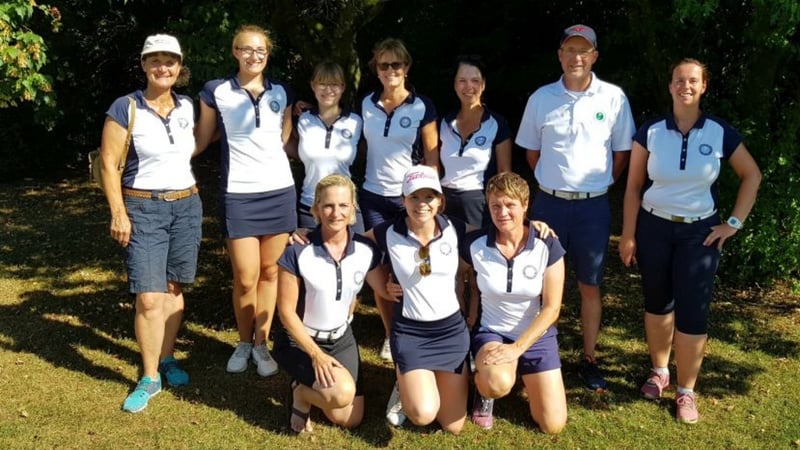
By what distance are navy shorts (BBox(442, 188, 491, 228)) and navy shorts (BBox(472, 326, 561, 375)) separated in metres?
0.83

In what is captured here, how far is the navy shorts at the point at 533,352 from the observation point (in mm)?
4348

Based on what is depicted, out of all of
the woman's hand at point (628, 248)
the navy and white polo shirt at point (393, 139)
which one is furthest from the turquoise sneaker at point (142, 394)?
the woman's hand at point (628, 248)

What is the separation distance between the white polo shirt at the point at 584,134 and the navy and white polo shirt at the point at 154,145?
2209mm

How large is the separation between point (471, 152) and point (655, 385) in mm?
1891

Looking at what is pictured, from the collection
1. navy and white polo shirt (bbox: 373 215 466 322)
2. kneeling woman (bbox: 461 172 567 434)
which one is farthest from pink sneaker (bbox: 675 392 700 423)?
navy and white polo shirt (bbox: 373 215 466 322)

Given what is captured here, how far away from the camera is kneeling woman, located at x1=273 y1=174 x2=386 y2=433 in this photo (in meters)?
4.20

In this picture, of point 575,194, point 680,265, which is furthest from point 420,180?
point 680,265

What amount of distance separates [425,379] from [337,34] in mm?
3539

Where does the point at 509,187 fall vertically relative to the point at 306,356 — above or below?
above

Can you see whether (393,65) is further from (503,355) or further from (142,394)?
(142,394)

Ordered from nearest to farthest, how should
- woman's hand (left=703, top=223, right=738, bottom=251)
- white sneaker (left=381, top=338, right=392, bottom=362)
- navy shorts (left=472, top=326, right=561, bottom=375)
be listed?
woman's hand (left=703, top=223, right=738, bottom=251)
navy shorts (left=472, top=326, right=561, bottom=375)
white sneaker (left=381, top=338, right=392, bottom=362)

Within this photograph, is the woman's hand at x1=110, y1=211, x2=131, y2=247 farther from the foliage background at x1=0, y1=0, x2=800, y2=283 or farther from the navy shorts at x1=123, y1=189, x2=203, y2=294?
the foliage background at x1=0, y1=0, x2=800, y2=283

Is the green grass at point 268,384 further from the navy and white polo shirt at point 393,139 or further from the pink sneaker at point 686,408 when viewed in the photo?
the navy and white polo shirt at point 393,139

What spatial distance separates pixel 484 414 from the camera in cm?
444
